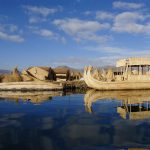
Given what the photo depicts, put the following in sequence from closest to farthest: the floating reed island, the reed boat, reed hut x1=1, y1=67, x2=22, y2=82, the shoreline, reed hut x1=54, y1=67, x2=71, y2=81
Result: the reed boat, the shoreline, the floating reed island, reed hut x1=1, y1=67, x2=22, y2=82, reed hut x1=54, y1=67, x2=71, y2=81

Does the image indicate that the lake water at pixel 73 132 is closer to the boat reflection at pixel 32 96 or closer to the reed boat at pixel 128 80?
the boat reflection at pixel 32 96

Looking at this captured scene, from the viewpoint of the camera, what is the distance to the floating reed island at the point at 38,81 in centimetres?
4894

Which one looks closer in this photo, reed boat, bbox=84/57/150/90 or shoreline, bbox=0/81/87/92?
reed boat, bbox=84/57/150/90

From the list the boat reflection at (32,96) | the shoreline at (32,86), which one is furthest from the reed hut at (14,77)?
the boat reflection at (32,96)

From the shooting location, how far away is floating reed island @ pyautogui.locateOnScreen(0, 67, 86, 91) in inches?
1927

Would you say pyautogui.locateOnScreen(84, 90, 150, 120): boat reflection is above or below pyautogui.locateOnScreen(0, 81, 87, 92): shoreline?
below

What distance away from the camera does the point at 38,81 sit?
165 feet

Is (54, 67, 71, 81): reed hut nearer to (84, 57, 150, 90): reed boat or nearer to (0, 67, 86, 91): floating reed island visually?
(0, 67, 86, 91): floating reed island

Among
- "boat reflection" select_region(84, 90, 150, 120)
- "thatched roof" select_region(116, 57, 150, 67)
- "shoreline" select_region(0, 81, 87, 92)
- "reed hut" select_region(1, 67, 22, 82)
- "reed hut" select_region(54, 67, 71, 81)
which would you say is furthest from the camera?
"reed hut" select_region(54, 67, 71, 81)

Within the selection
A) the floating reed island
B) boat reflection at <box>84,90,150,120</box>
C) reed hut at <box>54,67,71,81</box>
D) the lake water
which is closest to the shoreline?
the floating reed island

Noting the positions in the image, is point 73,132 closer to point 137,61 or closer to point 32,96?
point 32,96

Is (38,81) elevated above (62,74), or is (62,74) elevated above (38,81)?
(62,74)

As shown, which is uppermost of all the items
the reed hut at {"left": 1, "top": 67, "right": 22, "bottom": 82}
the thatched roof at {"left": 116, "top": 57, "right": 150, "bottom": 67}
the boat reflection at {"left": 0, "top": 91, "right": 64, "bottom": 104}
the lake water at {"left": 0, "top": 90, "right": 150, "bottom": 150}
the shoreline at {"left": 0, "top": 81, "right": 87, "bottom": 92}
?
the thatched roof at {"left": 116, "top": 57, "right": 150, "bottom": 67}

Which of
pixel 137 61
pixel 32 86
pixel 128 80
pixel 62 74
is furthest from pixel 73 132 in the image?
pixel 62 74
